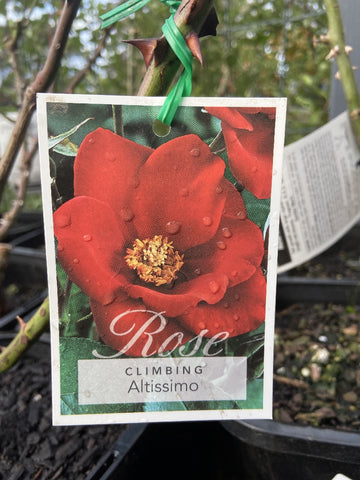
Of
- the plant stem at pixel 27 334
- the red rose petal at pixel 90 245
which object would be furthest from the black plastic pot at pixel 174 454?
the red rose petal at pixel 90 245

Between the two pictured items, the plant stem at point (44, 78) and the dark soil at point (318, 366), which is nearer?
the plant stem at point (44, 78)

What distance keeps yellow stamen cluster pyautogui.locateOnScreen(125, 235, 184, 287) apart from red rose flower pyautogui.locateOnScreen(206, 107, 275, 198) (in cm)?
8

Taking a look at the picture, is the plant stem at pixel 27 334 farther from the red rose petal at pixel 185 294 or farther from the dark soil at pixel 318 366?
the dark soil at pixel 318 366

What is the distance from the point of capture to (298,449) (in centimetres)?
54

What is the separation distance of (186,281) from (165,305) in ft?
0.09

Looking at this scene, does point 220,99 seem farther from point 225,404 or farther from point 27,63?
point 27,63

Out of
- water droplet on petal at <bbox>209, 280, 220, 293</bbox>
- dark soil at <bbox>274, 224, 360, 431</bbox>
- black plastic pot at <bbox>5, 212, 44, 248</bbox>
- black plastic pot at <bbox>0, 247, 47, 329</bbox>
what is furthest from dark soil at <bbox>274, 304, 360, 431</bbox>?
black plastic pot at <bbox>5, 212, 44, 248</bbox>

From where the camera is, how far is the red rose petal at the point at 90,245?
1.19 ft

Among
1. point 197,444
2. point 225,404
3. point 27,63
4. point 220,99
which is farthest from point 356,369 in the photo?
point 27,63

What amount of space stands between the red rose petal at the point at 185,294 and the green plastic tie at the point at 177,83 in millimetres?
132

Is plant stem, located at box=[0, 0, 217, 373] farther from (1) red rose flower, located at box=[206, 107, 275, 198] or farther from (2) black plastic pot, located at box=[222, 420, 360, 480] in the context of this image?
(2) black plastic pot, located at box=[222, 420, 360, 480]

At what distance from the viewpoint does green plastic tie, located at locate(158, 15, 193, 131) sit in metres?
0.35

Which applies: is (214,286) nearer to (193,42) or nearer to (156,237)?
(156,237)

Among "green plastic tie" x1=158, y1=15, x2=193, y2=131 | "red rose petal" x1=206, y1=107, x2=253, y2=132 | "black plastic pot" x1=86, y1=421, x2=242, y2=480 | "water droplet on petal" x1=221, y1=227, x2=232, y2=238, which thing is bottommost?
"black plastic pot" x1=86, y1=421, x2=242, y2=480
